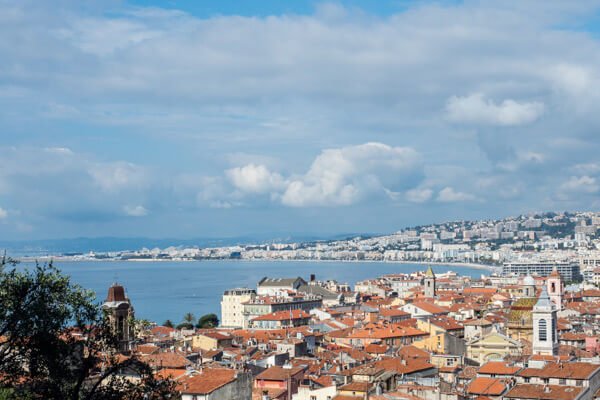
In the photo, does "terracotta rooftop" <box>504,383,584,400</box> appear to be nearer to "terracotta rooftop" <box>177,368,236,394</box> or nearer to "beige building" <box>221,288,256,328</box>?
"terracotta rooftop" <box>177,368,236,394</box>

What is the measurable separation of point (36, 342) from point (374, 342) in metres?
36.1

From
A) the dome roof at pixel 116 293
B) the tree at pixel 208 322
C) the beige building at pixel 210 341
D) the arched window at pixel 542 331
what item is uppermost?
the dome roof at pixel 116 293

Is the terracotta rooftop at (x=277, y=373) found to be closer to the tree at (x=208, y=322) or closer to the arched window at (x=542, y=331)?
the arched window at (x=542, y=331)

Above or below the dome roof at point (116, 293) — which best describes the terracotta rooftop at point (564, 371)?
below

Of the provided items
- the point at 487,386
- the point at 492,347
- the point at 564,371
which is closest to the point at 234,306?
the point at 492,347

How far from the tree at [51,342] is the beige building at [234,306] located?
72.4 metres

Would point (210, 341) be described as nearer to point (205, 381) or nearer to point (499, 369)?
point (499, 369)

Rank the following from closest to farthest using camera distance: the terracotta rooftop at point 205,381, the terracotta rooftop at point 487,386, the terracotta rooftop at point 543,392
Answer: the terracotta rooftop at point 205,381
the terracotta rooftop at point 543,392
the terracotta rooftop at point 487,386

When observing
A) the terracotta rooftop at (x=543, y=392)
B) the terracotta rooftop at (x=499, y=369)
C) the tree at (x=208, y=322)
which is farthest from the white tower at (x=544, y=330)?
the tree at (x=208, y=322)

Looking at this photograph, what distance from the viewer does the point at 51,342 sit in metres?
14.9

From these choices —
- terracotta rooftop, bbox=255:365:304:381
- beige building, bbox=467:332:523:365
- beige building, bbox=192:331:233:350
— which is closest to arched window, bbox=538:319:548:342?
beige building, bbox=467:332:523:365

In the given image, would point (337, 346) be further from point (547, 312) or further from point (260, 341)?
point (547, 312)

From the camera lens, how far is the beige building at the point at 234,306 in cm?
8875

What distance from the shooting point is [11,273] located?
1591 centimetres
